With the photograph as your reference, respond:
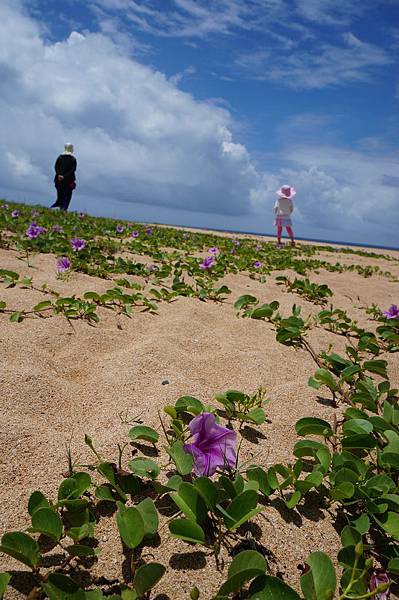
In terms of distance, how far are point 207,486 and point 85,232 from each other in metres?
5.84

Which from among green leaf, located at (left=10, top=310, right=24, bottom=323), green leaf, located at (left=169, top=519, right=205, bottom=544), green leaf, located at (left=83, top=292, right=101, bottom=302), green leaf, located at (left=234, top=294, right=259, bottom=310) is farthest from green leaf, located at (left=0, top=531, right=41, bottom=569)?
green leaf, located at (left=234, top=294, right=259, bottom=310)

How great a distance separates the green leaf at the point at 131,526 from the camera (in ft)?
3.23

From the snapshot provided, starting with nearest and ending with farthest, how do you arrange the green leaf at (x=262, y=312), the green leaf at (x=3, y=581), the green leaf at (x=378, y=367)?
the green leaf at (x=3, y=581) < the green leaf at (x=378, y=367) < the green leaf at (x=262, y=312)

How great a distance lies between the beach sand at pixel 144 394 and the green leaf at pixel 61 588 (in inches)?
3.6

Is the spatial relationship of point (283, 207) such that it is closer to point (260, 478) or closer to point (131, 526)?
point (260, 478)

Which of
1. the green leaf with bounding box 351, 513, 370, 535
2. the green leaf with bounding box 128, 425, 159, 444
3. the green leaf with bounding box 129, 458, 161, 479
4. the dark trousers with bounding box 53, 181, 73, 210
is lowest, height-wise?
the green leaf with bounding box 351, 513, 370, 535

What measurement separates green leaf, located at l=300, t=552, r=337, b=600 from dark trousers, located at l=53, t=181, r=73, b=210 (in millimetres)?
11029

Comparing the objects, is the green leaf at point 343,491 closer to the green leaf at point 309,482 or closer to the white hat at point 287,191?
the green leaf at point 309,482

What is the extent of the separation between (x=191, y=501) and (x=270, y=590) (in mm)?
266

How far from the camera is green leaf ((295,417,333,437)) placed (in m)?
1.53

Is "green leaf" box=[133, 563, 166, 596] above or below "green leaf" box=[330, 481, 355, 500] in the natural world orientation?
below

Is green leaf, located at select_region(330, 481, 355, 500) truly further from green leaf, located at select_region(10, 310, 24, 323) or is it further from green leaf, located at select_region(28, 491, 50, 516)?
green leaf, located at select_region(10, 310, 24, 323)

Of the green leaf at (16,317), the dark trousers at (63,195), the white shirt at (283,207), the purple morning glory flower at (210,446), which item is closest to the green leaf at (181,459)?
the purple morning glory flower at (210,446)

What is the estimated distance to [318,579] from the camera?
94cm
